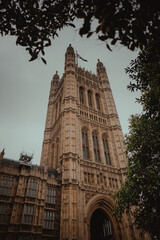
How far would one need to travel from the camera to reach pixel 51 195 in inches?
735

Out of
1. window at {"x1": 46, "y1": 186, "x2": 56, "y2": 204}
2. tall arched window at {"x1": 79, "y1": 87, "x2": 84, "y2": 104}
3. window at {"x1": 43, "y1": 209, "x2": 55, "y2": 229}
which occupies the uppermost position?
tall arched window at {"x1": 79, "y1": 87, "x2": 84, "y2": 104}

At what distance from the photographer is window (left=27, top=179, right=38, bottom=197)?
56.6 ft

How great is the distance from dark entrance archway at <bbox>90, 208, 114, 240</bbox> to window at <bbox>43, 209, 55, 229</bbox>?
6413 millimetres

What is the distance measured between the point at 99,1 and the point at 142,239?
901 inches

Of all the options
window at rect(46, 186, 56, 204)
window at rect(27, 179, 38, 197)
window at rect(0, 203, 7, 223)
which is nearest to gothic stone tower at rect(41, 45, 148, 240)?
window at rect(46, 186, 56, 204)

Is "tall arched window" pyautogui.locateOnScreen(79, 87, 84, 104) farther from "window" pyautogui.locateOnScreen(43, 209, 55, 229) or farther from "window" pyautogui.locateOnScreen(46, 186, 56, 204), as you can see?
"window" pyautogui.locateOnScreen(43, 209, 55, 229)

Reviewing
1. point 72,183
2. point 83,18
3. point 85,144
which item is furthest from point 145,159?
point 85,144

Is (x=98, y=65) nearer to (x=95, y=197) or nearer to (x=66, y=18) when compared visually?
(x=95, y=197)

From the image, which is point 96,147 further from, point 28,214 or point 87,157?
point 28,214

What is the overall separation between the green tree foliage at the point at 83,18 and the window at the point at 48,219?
1725cm

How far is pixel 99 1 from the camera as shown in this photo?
10.5 ft

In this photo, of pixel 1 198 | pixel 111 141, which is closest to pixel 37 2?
pixel 1 198

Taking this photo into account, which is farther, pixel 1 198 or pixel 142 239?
pixel 142 239

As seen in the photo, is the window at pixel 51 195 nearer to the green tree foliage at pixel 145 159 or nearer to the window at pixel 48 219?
the window at pixel 48 219
